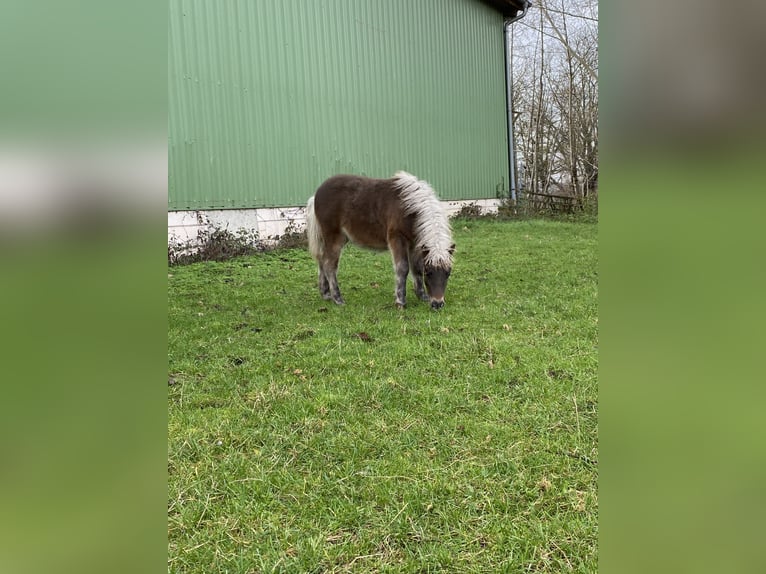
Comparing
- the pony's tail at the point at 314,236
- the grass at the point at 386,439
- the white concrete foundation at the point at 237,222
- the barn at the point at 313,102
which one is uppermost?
the barn at the point at 313,102

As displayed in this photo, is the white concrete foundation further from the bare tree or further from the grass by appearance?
the bare tree

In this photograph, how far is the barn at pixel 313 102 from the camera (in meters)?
9.16

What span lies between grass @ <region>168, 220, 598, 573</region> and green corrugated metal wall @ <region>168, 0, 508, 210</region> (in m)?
5.28

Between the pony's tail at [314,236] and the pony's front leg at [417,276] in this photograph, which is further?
the pony's tail at [314,236]

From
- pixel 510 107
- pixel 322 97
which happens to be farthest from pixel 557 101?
pixel 322 97

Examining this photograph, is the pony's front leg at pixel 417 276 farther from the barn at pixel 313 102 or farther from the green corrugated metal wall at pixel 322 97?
the barn at pixel 313 102

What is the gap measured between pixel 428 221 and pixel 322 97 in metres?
6.90

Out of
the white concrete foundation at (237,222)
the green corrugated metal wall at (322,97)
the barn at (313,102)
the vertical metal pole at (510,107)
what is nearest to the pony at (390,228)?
the green corrugated metal wall at (322,97)

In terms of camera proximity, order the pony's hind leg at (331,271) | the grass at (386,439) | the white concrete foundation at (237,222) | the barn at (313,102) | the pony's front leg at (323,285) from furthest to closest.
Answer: the barn at (313,102), the white concrete foundation at (237,222), the pony's front leg at (323,285), the pony's hind leg at (331,271), the grass at (386,439)

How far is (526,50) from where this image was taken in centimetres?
1991

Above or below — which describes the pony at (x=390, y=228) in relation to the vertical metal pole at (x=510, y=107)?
below

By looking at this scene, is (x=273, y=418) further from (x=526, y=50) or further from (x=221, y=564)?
(x=526, y=50)

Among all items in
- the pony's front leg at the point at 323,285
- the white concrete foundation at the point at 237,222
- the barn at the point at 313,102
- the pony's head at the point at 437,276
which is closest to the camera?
the pony's head at the point at 437,276

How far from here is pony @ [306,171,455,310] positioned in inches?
217
